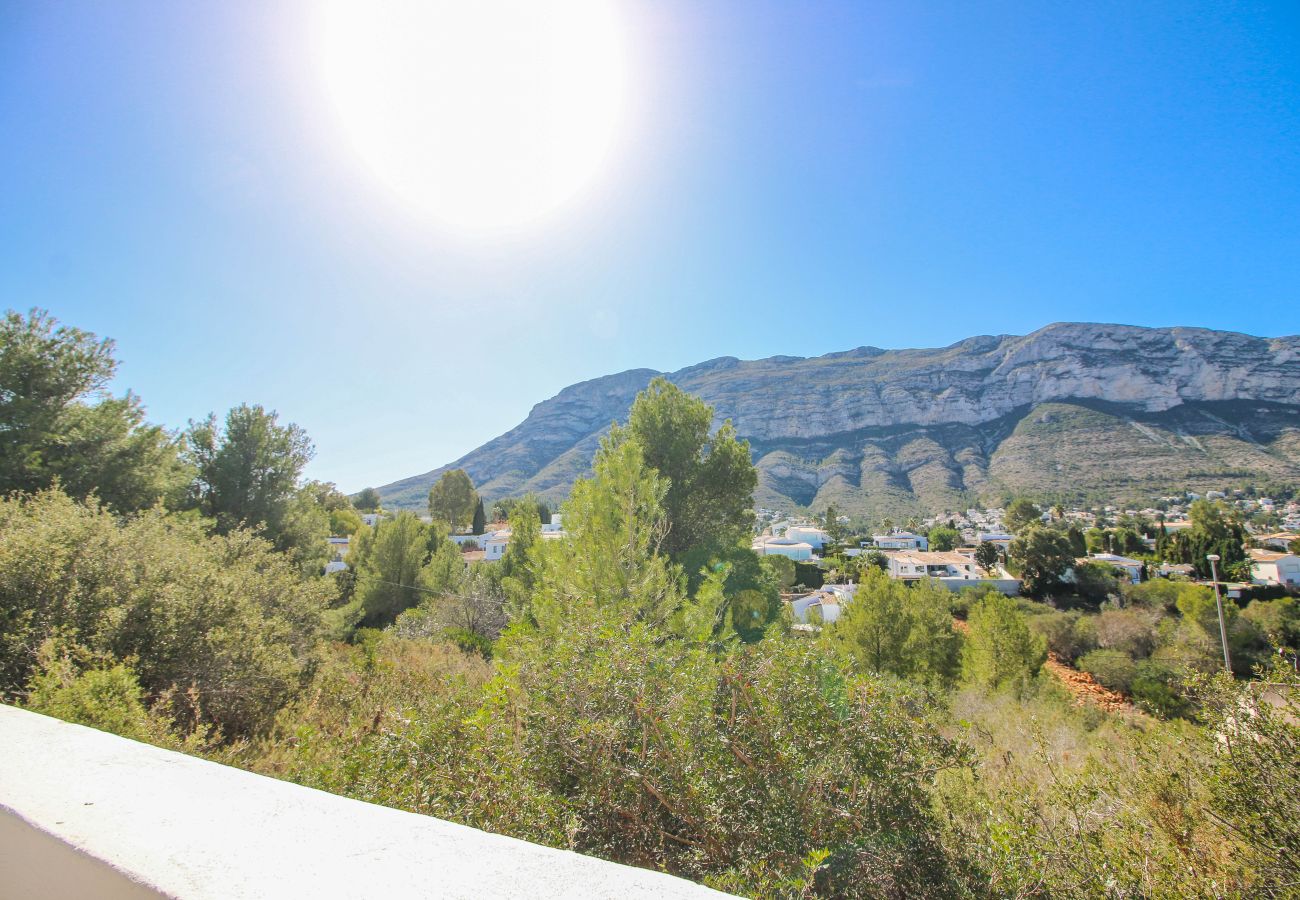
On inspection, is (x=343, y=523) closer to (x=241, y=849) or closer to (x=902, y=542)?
(x=241, y=849)

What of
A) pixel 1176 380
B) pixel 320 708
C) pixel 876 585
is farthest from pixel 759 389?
pixel 320 708

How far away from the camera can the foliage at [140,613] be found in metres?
4.32

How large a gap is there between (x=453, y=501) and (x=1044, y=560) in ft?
152

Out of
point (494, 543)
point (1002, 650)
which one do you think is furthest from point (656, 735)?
point (494, 543)

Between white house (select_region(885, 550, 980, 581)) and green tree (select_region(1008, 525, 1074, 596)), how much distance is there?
536cm

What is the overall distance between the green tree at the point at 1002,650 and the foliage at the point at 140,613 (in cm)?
1735

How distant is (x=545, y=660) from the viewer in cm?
305

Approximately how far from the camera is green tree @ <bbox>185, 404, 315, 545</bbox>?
13406 millimetres

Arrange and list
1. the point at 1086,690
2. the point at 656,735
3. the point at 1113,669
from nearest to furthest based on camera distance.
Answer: the point at 656,735 < the point at 1086,690 < the point at 1113,669

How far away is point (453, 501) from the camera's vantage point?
4775cm

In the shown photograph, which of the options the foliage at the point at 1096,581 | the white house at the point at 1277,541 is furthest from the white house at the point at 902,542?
the white house at the point at 1277,541

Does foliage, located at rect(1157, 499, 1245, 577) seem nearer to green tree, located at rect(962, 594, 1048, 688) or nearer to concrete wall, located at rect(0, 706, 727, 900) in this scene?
green tree, located at rect(962, 594, 1048, 688)

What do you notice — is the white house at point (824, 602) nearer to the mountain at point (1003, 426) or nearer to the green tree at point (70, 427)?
the green tree at point (70, 427)

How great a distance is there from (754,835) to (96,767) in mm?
2470
